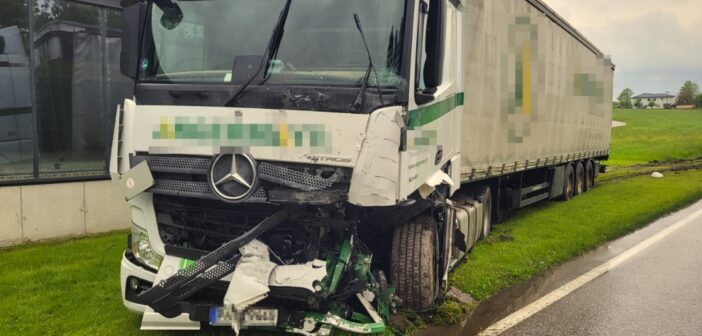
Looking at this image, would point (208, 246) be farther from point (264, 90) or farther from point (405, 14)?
point (405, 14)

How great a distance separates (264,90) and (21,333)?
2941 mm

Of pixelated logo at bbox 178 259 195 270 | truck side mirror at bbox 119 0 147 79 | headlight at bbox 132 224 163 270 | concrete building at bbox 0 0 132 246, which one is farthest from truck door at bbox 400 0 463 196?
concrete building at bbox 0 0 132 246

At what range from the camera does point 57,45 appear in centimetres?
899

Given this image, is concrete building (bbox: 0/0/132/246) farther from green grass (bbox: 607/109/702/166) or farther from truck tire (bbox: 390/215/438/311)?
green grass (bbox: 607/109/702/166)

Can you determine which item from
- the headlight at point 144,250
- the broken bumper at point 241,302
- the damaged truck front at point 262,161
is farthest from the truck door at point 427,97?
the headlight at point 144,250

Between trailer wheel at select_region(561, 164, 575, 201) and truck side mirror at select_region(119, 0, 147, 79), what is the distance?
38.4 feet

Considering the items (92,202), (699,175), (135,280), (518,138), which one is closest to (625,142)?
(699,175)

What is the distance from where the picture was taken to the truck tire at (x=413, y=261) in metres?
5.36

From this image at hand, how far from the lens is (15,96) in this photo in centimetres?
851

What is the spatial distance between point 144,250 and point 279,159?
1.36 m

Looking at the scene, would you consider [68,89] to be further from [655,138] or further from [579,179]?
[655,138]

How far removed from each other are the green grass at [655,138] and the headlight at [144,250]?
29.3 meters

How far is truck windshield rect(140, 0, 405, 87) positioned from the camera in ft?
14.6

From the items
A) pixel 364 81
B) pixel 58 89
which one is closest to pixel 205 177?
pixel 364 81
